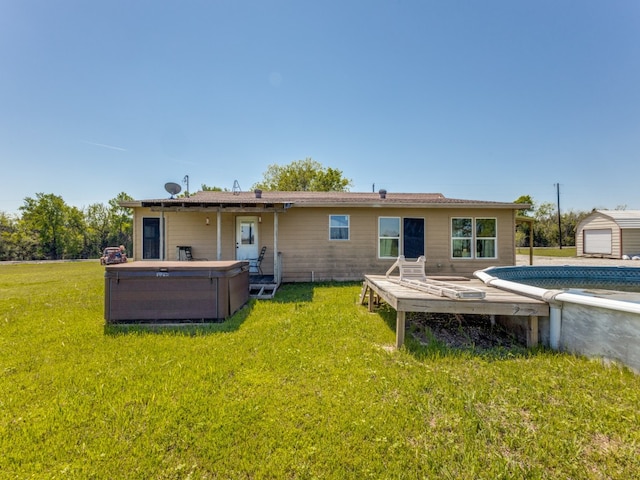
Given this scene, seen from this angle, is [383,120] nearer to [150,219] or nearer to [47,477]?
[150,219]

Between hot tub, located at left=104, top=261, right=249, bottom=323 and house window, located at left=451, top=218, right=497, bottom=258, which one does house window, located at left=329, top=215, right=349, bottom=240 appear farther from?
hot tub, located at left=104, top=261, right=249, bottom=323

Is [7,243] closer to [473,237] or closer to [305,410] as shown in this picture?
[305,410]

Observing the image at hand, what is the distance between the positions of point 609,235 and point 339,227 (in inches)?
833

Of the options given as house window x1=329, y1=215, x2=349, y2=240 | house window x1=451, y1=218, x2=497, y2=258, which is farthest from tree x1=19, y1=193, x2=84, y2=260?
house window x1=451, y1=218, x2=497, y2=258

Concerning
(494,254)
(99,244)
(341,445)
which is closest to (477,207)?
(494,254)

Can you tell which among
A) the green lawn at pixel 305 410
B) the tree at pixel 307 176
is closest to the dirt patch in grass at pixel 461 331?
the green lawn at pixel 305 410

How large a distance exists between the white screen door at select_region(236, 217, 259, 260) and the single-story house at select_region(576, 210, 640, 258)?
23.1 metres

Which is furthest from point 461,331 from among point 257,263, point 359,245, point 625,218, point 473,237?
point 625,218

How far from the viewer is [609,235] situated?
1862cm

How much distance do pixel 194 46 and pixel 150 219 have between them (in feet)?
20.1

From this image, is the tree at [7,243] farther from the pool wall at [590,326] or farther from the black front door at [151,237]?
the pool wall at [590,326]

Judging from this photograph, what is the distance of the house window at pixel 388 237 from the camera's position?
30.2ft

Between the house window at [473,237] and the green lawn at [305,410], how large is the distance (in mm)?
6440

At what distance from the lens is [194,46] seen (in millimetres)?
9461
